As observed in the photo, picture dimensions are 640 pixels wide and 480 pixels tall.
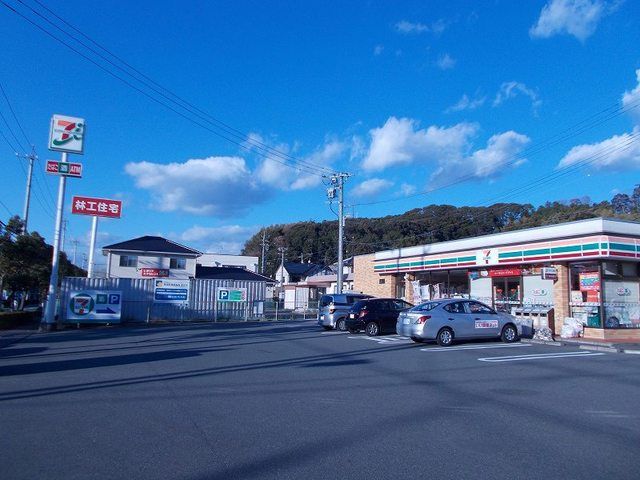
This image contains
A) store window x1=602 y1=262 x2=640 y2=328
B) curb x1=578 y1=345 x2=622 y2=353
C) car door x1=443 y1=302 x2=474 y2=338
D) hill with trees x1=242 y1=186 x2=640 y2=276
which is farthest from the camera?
hill with trees x1=242 y1=186 x2=640 y2=276

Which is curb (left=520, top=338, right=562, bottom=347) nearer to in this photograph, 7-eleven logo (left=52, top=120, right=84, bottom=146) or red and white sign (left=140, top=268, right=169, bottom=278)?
7-eleven logo (left=52, top=120, right=84, bottom=146)

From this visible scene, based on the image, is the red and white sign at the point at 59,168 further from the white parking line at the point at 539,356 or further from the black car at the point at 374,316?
the white parking line at the point at 539,356

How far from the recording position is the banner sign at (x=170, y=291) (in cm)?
3167

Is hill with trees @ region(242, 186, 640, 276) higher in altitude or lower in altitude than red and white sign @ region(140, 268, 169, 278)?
higher

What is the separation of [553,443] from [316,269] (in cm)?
8204

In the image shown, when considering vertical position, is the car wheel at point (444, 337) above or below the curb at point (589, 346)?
above

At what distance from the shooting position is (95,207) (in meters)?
41.7

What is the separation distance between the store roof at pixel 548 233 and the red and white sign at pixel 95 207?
970 inches

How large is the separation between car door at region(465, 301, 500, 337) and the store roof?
519 cm

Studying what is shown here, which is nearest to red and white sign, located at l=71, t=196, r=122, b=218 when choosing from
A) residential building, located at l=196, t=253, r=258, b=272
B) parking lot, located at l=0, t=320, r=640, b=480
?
parking lot, located at l=0, t=320, r=640, b=480

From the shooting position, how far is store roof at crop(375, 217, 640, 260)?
2042 centimetres

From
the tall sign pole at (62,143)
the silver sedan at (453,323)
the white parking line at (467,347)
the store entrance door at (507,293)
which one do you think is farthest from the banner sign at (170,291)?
the white parking line at (467,347)

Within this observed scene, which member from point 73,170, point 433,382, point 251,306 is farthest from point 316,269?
point 433,382

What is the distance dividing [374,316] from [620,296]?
9374 mm
